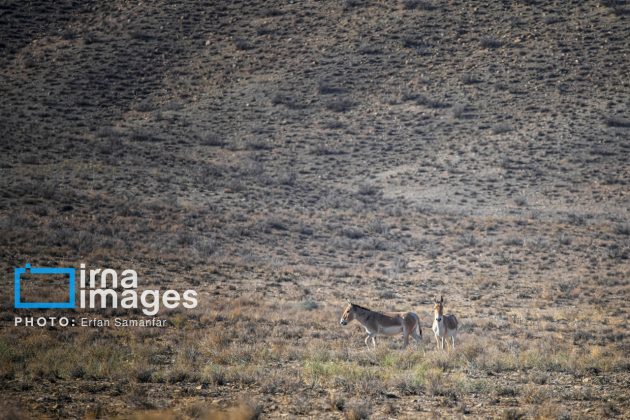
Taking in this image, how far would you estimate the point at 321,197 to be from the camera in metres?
46.5

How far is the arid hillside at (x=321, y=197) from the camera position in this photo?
1195 centimetres

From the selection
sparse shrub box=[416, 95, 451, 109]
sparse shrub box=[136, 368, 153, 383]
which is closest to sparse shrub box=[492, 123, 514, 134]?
sparse shrub box=[416, 95, 451, 109]

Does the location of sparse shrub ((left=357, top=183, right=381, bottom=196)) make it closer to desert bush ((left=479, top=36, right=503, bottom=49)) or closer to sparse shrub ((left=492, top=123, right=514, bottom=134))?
sparse shrub ((left=492, top=123, right=514, bottom=134))

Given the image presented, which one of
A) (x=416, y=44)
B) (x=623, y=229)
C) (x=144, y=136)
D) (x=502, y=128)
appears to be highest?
(x=416, y=44)

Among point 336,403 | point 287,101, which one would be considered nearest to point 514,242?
point 336,403

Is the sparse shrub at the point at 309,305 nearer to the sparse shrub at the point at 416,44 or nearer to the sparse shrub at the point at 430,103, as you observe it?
the sparse shrub at the point at 430,103

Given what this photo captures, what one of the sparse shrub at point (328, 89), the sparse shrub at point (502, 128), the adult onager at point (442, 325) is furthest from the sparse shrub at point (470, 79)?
the adult onager at point (442, 325)

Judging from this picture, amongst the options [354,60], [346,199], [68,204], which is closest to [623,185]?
[346,199]

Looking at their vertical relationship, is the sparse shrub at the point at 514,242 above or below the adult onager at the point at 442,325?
above

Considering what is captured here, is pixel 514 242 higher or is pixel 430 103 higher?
pixel 430 103

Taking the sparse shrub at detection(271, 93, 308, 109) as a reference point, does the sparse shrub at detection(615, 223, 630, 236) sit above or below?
below

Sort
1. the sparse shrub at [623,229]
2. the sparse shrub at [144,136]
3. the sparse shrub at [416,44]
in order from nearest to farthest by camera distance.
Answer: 1. the sparse shrub at [623,229]
2. the sparse shrub at [144,136]
3. the sparse shrub at [416,44]

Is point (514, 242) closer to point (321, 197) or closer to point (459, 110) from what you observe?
point (321, 197)

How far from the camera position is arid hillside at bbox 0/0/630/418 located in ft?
39.2
